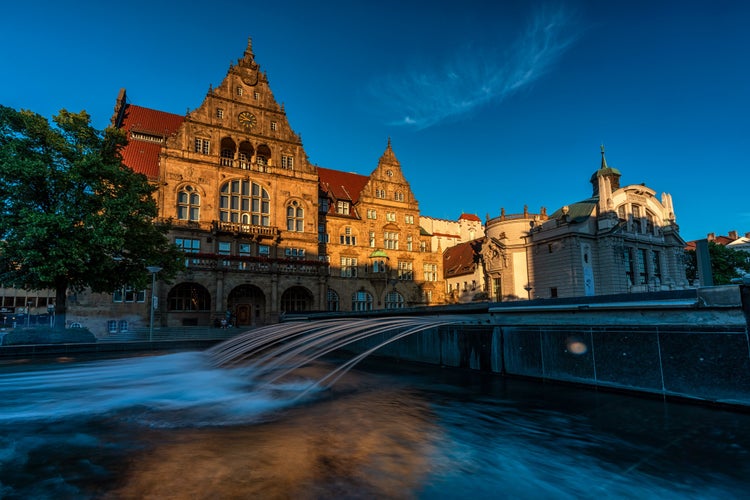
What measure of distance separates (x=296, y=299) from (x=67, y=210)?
24036mm

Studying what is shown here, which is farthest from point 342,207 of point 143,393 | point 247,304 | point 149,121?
point 143,393

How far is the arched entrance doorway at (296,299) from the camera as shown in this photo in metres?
41.0

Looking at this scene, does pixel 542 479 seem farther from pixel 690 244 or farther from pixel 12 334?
pixel 690 244

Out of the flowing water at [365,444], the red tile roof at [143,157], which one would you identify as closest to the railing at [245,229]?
the red tile roof at [143,157]

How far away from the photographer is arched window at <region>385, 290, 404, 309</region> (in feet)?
150

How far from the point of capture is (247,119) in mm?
40000

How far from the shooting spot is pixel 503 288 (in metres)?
49.2

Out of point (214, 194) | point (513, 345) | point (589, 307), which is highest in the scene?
point (214, 194)

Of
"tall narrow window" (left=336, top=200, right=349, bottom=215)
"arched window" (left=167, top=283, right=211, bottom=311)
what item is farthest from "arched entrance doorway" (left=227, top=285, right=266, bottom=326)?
"tall narrow window" (left=336, top=200, right=349, bottom=215)

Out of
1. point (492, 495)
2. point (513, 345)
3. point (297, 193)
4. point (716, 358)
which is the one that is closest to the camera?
point (492, 495)

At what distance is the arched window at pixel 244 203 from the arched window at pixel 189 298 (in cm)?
692

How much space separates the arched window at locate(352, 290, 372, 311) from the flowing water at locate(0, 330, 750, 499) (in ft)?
111

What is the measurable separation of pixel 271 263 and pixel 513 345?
29.7 metres

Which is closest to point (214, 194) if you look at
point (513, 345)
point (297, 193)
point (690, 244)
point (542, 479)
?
point (297, 193)
